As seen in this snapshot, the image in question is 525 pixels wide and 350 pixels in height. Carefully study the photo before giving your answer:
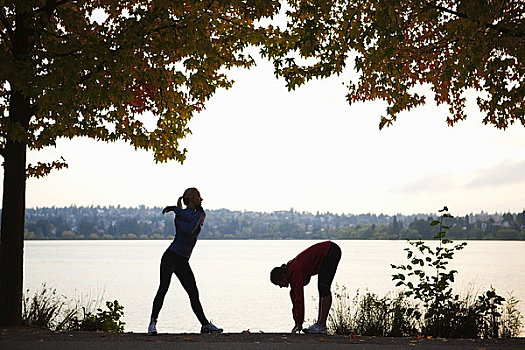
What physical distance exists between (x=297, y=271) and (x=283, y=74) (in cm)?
401

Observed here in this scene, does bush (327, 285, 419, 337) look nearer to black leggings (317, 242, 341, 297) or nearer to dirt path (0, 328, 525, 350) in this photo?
dirt path (0, 328, 525, 350)

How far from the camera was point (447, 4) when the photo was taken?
1302 cm

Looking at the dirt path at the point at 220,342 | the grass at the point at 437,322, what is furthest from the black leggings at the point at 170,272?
the grass at the point at 437,322

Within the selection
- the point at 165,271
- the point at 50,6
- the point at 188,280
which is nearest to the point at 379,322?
the point at 188,280

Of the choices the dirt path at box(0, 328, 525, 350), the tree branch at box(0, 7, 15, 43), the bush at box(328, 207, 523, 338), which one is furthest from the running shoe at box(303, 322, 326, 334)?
the tree branch at box(0, 7, 15, 43)

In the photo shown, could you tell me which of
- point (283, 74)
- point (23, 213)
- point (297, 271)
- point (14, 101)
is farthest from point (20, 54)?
point (297, 271)

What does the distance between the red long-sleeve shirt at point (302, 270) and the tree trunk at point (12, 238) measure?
192 inches

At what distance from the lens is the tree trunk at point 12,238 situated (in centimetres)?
1166

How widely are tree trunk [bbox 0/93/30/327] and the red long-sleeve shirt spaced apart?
16.0 ft

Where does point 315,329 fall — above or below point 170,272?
below

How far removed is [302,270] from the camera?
9672mm

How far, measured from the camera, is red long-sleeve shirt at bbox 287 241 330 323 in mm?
9555

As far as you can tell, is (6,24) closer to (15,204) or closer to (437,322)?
(15,204)

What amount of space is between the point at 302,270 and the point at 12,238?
513 cm
